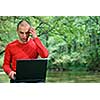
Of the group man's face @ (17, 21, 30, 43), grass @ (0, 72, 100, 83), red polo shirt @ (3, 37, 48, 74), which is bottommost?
grass @ (0, 72, 100, 83)

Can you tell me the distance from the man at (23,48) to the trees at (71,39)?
0.05 m

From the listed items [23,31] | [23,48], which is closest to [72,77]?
[23,48]

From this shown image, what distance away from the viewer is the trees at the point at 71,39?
15.4 ft

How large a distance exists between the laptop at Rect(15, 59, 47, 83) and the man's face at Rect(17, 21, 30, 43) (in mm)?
219

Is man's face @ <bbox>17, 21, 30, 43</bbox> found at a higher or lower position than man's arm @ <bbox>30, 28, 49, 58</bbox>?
higher

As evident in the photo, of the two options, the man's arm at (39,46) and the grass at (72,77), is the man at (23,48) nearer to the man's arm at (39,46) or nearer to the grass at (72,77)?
the man's arm at (39,46)

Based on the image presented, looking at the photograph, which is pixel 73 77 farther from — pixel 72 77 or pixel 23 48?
pixel 23 48

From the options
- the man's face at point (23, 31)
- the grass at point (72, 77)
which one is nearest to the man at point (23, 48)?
the man's face at point (23, 31)

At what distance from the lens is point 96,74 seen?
4.69m

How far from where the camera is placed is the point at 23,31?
4.70 metres

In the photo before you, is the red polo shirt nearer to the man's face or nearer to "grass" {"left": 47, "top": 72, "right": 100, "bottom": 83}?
the man's face

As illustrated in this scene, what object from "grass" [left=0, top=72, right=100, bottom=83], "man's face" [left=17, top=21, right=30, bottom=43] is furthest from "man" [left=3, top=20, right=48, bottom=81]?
"grass" [left=0, top=72, right=100, bottom=83]

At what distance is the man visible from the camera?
15.3 feet
